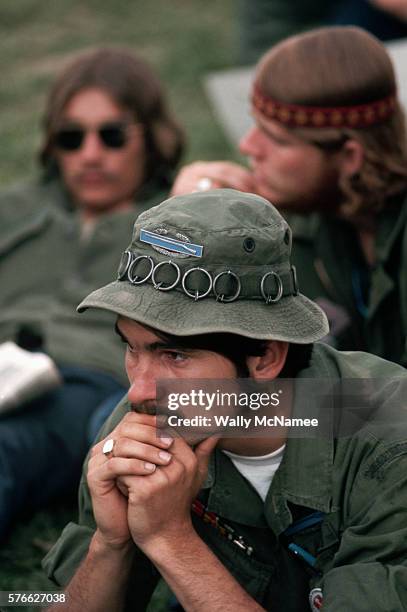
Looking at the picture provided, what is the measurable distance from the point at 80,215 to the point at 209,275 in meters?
2.91

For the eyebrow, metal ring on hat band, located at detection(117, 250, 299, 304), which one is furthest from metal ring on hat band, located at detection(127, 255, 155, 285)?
the eyebrow

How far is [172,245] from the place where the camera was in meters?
2.50

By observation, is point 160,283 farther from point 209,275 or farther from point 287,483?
point 287,483

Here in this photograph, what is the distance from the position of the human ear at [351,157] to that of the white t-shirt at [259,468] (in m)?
1.79

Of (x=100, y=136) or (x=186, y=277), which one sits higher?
(x=186, y=277)

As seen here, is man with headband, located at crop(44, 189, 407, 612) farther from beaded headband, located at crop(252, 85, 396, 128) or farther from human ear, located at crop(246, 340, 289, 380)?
beaded headband, located at crop(252, 85, 396, 128)

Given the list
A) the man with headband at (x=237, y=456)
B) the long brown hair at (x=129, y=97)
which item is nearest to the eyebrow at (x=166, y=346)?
the man with headband at (x=237, y=456)

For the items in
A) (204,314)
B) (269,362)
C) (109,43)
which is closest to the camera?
(204,314)

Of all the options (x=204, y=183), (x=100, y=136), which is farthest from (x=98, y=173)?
(x=204, y=183)

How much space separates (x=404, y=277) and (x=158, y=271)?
5.19ft

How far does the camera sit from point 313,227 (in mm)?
4430

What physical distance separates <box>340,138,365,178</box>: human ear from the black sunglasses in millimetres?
1381

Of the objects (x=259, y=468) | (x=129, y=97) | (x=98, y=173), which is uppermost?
(x=259, y=468)

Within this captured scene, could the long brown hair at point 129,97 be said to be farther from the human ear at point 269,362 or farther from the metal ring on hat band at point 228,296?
the metal ring on hat band at point 228,296
